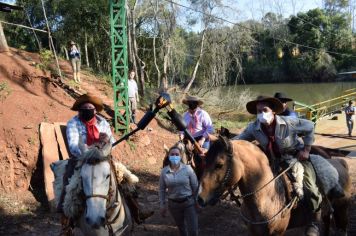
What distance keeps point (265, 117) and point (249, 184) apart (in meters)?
0.84

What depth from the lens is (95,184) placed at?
377cm

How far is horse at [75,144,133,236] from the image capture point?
365 cm

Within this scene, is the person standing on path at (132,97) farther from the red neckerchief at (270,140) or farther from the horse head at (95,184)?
the horse head at (95,184)

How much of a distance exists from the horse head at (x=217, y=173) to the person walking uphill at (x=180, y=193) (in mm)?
1856

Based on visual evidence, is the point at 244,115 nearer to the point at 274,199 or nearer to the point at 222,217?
the point at 222,217

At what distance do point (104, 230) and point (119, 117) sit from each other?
9344mm

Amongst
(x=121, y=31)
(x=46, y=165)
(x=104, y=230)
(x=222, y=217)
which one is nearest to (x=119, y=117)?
(x=121, y=31)

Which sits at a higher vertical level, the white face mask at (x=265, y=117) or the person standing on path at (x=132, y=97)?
the white face mask at (x=265, y=117)

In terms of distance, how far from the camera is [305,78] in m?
63.6

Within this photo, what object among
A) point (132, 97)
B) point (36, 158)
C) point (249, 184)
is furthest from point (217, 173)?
point (132, 97)

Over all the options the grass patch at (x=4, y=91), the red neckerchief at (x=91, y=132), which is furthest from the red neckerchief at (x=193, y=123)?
the grass patch at (x=4, y=91)

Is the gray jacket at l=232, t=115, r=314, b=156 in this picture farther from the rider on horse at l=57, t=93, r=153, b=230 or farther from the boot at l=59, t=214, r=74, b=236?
the boot at l=59, t=214, r=74, b=236

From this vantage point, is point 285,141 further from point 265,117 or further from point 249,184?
point 249,184

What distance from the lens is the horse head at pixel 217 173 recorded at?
3.73 meters
